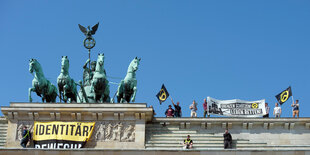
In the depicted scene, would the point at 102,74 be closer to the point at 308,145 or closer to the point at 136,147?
the point at 136,147

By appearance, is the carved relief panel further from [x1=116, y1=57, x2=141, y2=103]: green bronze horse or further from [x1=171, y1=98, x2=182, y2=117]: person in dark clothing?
[x1=171, y1=98, x2=182, y2=117]: person in dark clothing

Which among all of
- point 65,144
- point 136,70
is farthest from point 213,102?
point 65,144

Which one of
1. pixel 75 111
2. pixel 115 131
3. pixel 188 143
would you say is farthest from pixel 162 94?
pixel 188 143

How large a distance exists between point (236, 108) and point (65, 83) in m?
9.23

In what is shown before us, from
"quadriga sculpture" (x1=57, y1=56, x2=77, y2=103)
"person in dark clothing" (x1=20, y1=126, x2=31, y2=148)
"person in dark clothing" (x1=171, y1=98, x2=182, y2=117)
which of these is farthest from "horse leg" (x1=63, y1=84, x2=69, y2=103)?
"person in dark clothing" (x1=171, y1=98, x2=182, y2=117)

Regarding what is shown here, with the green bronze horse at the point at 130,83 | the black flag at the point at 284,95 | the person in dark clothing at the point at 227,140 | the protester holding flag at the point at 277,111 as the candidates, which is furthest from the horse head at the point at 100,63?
the black flag at the point at 284,95

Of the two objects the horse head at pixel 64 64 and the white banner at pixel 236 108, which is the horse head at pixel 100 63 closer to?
the horse head at pixel 64 64

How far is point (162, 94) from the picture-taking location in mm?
48688

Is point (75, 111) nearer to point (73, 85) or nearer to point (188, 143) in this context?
point (73, 85)

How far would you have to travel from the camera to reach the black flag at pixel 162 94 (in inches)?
1912

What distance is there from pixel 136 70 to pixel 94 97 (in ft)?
11.3

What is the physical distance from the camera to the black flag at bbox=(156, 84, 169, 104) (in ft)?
159

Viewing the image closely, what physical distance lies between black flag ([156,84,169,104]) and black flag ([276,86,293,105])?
20.0ft

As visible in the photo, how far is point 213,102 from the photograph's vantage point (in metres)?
47.2
